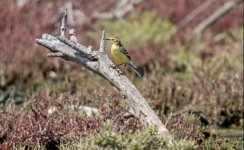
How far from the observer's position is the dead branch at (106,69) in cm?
538

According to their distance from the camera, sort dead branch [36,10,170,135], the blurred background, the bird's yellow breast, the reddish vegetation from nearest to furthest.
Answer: dead branch [36,10,170,135], the reddish vegetation, the bird's yellow breast, the blurred background

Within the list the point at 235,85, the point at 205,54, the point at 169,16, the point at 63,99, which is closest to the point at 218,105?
the point at 235,85

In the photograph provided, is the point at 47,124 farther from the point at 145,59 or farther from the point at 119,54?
the point at 145,59

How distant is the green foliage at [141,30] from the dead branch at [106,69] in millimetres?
9273

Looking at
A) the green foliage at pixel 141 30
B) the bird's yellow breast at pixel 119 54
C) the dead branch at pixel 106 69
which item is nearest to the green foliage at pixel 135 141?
the dead branch at pixel 106 69

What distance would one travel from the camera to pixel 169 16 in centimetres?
1844

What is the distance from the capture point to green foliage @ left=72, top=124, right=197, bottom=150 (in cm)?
438

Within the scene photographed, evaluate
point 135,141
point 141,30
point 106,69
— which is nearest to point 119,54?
point 106,69

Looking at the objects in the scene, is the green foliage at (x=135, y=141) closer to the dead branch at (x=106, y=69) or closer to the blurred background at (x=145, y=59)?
the dead branch at (x=106, y=69)

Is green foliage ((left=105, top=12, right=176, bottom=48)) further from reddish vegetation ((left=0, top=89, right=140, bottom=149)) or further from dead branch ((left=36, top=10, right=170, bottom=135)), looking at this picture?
dead branch ((left=36, top=10, right=170, bottom=135))

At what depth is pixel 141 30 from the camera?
637 inches

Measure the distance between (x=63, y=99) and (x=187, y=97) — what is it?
3.03 metres

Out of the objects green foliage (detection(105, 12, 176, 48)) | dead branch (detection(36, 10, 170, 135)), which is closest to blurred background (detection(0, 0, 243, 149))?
green foliage (detection(105, 12, 176, 48))

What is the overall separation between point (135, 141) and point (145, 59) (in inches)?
381
